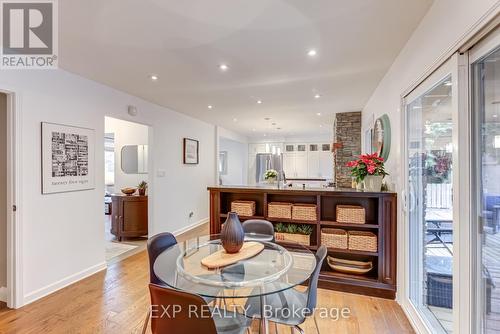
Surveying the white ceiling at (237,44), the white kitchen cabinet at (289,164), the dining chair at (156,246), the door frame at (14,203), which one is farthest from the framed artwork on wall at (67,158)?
the white kitchen cabinet at (289,164)

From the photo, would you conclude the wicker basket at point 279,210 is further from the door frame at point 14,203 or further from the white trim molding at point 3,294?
the white trim molding at point 3,294

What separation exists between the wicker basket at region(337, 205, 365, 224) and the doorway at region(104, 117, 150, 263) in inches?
127

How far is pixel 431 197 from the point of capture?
6.73 feet

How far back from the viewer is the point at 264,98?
167 inches

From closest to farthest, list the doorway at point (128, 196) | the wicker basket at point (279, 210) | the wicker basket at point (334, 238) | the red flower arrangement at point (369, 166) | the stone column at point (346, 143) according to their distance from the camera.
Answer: the red flower arrangement at point (369, 166) < the wicker basket at point (334, 238) < the wicker basket at point (279, 210) < the doorway at point (128, 196) < the stone column at point (346, 143)

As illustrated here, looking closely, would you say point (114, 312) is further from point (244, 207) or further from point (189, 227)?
point (189, 227)

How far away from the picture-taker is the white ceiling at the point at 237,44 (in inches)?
72.2

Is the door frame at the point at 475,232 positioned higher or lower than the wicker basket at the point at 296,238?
higher

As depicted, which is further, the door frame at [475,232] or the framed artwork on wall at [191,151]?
the framed artwork on wall at [191,151]

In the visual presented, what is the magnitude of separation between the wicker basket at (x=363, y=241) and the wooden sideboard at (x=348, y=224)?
4cm

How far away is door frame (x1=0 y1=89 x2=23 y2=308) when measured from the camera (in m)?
2.51

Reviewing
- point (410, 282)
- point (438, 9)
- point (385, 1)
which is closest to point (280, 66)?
point (385, 1)

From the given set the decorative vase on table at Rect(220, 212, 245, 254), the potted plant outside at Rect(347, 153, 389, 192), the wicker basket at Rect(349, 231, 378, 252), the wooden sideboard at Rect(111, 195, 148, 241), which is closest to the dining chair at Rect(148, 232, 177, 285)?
the decorative vase on table at Rect(220, 212, 245, 254)

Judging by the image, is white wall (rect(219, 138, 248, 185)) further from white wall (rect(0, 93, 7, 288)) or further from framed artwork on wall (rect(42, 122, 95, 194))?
white wall (rect(0, 93, 7, 288))
